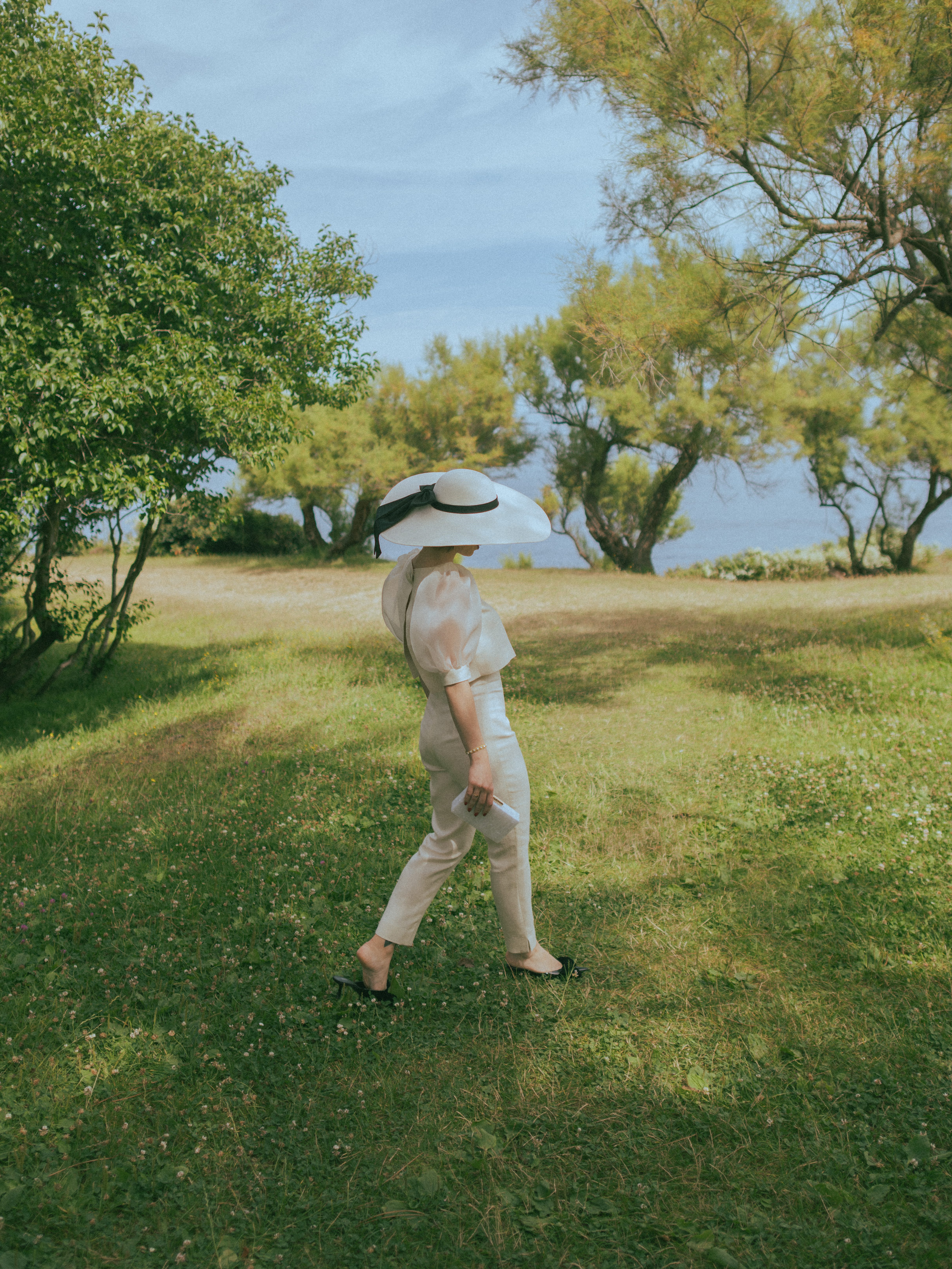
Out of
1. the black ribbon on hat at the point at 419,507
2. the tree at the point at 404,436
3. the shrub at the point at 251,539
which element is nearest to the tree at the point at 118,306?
the black ribbon on hat at the point at 419,507

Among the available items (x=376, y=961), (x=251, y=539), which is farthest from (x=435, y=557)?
(x=251, y=539)

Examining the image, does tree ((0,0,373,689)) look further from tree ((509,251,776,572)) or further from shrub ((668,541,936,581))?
shrub ((668,541,936,581))

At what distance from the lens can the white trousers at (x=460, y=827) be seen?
332cm

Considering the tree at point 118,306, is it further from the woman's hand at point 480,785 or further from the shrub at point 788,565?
the shrub at point 788,565

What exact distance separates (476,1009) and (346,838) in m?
1.91

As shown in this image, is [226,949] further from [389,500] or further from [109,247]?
[109,247]

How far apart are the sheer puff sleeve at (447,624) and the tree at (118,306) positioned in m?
4.95

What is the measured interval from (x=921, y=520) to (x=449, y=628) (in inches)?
1000

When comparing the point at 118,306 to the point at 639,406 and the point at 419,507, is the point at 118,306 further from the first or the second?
the point at 639,406

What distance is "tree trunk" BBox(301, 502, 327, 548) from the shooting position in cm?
2836

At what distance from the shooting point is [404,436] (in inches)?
1018

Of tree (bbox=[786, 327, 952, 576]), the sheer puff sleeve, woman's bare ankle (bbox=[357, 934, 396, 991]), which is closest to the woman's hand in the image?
the sheer puff sleeve

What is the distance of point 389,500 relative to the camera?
3.35 m

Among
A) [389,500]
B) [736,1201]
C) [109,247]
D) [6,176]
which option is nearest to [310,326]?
[109,247]
